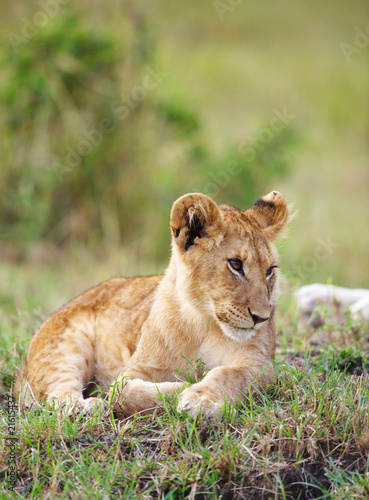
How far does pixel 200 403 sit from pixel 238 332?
53 cm

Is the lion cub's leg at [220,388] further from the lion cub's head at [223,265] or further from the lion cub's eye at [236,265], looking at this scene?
the lion cub's eye at [236,265]

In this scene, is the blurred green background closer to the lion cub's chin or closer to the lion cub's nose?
the lion cub's chin

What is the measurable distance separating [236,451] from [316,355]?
192 cm

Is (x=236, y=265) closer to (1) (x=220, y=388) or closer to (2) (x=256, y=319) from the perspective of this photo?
(2) (x=256, y=319)

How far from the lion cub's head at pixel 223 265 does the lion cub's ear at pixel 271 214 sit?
0.27 m

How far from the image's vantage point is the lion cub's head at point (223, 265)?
3.66 metres

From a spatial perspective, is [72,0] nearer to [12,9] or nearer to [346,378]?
[12,9]

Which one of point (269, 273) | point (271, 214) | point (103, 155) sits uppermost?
point (103, 155)

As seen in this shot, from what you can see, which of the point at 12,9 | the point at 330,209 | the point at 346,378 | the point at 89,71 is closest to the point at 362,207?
the point at 330,209

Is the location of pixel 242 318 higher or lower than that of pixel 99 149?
lower

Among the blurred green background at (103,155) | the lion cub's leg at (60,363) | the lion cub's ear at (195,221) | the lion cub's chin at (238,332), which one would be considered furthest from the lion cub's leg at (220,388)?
the blurred green background at (103,155)

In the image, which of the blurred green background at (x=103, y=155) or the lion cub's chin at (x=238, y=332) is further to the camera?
the blurred green background at (x=103, y=155)

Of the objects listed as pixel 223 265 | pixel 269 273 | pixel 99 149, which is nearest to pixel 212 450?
pixel 223 265

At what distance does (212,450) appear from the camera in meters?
3.25
